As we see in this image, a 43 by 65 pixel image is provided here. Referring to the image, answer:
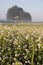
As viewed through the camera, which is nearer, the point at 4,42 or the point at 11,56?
the point at 11,56

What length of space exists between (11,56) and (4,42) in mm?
414

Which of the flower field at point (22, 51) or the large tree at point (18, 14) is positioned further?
the large tree at point (18, 14)

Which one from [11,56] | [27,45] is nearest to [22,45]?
[27,45]

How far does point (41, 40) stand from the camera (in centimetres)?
460

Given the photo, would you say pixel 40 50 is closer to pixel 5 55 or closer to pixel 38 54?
pixel 38 54

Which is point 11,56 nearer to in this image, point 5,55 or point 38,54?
point 5,55

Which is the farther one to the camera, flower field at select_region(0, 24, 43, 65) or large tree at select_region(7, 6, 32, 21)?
large tree at select_region(7, 6, 32, 21)

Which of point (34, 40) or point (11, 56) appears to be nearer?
point (11, 56)

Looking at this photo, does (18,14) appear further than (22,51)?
Yes

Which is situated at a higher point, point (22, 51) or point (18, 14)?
point (22, 51)

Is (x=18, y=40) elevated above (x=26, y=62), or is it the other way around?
(x=18, y=40)

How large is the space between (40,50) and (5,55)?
2.13ft

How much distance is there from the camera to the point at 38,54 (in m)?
4.40

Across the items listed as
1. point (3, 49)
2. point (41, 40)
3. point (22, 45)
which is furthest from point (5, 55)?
point (41, 40)
